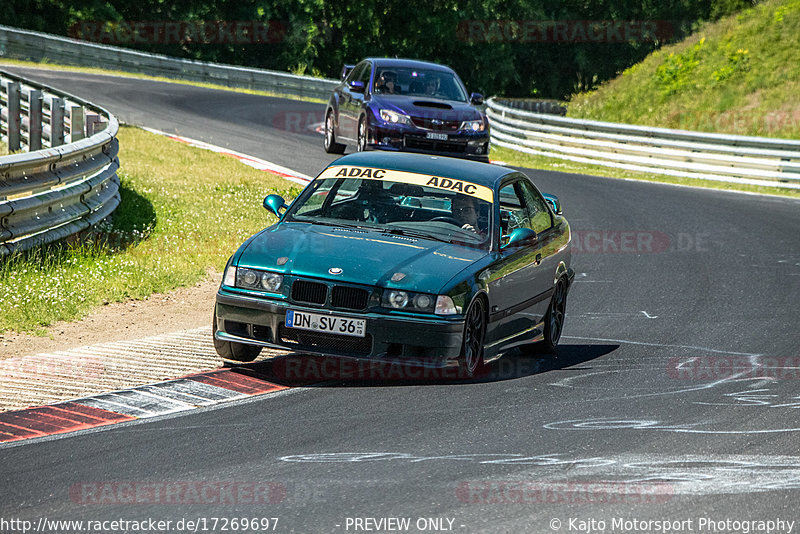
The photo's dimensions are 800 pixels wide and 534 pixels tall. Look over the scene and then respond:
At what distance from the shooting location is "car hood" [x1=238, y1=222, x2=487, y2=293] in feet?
25.5

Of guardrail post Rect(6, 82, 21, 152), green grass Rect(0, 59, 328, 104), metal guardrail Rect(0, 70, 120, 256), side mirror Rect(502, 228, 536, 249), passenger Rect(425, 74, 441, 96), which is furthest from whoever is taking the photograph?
green grass Rect(0, 59, 328, 104)

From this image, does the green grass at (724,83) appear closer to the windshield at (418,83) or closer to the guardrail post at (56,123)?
the windshield at (418,83)

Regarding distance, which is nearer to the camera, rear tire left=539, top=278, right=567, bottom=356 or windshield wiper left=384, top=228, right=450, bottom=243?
windshield wiper left=384, top=228, right=450, bottom=243

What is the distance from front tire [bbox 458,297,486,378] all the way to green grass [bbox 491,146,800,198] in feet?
53.4

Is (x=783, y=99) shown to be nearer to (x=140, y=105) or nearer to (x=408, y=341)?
(x=140, y=105)

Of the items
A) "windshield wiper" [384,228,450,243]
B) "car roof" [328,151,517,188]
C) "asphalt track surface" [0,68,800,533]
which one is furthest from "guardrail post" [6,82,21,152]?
"windshield wiper" [384,228,450,243]

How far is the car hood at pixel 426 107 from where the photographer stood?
62.0 feet

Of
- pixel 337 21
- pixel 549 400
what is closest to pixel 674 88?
pixel 337 21

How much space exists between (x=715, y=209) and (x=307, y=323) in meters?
13.4

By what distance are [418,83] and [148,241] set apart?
7.42 m

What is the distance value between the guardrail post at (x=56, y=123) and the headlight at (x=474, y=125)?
633 cm

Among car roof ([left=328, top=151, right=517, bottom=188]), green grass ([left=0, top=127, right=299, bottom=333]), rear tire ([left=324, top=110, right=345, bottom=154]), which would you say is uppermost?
car roof ([left=328, top=151, right=517, bottom=188])

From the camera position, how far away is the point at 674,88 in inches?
1535

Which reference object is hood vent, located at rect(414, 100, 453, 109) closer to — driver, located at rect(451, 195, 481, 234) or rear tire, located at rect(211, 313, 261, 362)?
driver, located at rect(451, 195, 481, 234)
